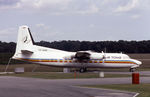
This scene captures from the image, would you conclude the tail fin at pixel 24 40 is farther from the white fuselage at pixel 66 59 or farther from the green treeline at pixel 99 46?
the green treeline at pixel 99 46

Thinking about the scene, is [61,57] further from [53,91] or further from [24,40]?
[53,91]

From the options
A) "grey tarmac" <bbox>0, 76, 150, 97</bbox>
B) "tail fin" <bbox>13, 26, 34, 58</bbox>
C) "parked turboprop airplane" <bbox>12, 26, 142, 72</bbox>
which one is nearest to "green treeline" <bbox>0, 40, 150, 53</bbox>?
"parked turboprop airplane" <bbox>12, 26, 142, 72</bbox>

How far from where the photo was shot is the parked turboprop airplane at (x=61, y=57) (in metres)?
48.5

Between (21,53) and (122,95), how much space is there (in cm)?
3125


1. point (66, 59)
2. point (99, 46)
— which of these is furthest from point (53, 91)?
point (99, 46)

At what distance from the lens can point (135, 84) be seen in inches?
1057

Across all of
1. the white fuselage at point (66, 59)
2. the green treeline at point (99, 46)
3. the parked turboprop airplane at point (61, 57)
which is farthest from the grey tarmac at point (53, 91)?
the green treeline at point (99, 46)

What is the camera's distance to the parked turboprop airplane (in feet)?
159

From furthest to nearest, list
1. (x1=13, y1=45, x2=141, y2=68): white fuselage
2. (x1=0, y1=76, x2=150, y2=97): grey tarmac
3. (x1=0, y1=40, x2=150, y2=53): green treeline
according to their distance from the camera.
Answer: (x1=0, y1=40, x2=150, y2=53): green treeline < (x1=13, y1=45, x2=141, y2=68): white fuselage < (x1=0, y1=76, x2=150, y2=97): grey tarmac

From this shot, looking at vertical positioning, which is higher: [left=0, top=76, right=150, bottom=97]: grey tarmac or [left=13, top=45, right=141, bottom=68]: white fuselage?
[left=13, top=45, right=141, bottom=68]: white fuselage

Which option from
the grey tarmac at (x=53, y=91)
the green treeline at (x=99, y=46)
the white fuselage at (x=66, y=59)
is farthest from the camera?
the green treeline at (x=99, y=46)

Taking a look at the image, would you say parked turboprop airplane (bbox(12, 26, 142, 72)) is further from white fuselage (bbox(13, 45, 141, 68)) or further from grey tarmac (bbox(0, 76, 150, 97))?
grey tarmac (bbox(0, 76, 150, 97))

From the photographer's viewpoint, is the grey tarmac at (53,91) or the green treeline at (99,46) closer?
the grey tarmac at (53,91)

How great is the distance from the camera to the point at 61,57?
49500 millimetres
